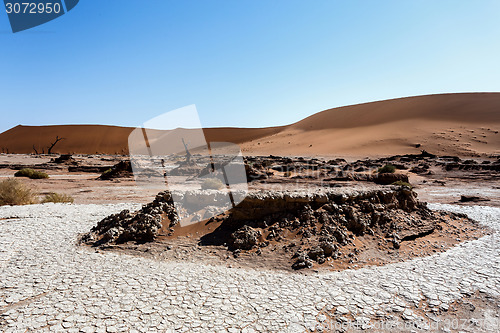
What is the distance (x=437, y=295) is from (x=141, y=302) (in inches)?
162

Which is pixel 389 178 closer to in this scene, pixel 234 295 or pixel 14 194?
pixel 234 295

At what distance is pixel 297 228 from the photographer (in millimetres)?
5996

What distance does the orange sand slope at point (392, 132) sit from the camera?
37.2 meters

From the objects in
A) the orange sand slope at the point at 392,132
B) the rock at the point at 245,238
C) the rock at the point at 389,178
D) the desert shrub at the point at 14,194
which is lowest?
the rock at the point at 389,178

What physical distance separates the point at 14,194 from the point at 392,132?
153ft

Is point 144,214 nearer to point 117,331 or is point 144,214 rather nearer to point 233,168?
point 117,331

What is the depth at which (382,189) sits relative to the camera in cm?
728

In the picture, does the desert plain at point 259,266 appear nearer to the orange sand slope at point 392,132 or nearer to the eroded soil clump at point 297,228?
the eroded soil clump at point 297,228

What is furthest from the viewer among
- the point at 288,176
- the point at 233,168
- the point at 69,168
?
the point at 69,168

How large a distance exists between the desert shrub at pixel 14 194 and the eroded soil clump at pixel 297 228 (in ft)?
22.5

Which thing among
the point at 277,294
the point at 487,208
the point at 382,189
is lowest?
the point at 487,208

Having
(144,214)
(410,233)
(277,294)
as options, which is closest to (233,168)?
(144,214)

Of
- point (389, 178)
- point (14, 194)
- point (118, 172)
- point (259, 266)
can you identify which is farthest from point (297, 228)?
point (118, 172)

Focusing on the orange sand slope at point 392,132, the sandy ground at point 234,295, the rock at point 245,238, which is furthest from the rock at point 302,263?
the orange sand slope at point 392,132
